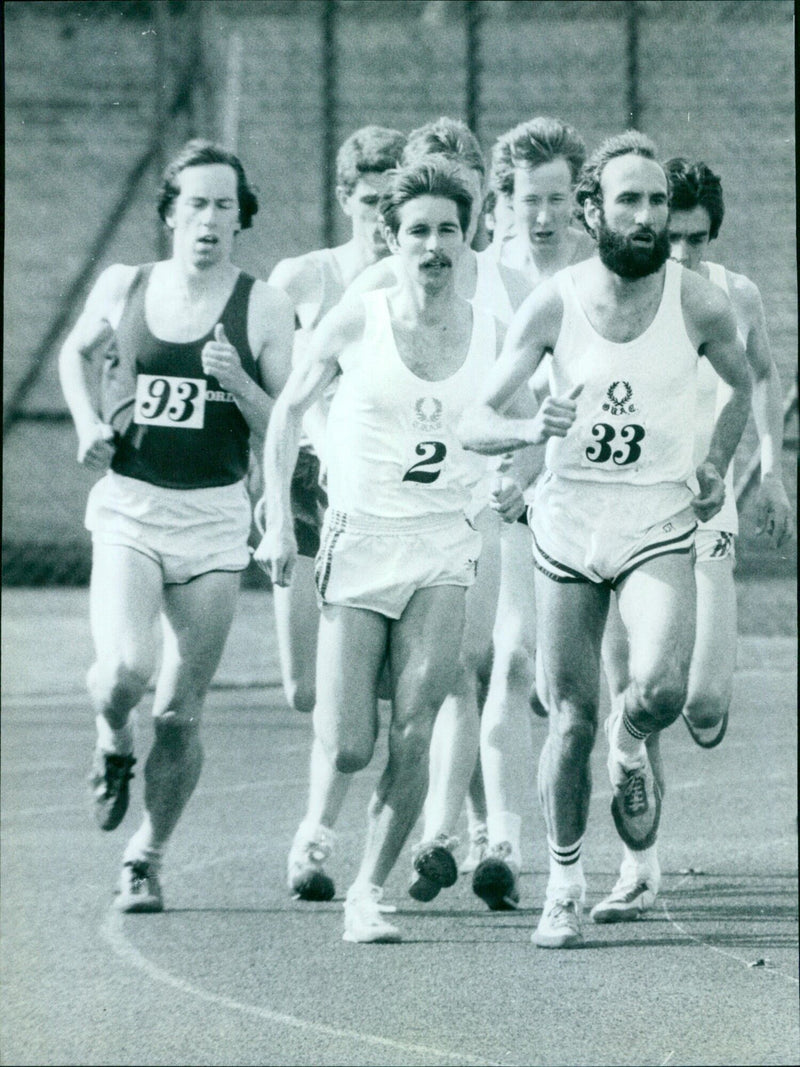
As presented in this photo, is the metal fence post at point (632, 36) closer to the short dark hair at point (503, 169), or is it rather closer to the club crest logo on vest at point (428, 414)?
the short dark hair at point (503, 169)

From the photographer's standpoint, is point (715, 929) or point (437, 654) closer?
point (437, 654)

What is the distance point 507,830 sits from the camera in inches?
231

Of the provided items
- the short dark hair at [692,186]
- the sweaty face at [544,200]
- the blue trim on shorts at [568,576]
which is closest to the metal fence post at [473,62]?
the sweaty face at [544,200]

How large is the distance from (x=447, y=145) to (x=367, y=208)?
60cm

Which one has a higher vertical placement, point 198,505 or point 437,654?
point 198,505

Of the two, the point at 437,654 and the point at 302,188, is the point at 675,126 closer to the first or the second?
the point at 302,188

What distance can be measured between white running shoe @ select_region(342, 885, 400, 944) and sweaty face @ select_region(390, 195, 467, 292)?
1.58 m

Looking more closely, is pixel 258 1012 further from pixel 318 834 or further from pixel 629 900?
pixel 629 900

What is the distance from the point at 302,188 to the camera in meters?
12.9

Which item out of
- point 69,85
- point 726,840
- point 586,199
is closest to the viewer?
point 586,199

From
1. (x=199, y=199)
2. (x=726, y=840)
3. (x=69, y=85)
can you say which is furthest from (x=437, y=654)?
(x=69, y=85)

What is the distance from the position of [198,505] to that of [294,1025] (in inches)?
64.4

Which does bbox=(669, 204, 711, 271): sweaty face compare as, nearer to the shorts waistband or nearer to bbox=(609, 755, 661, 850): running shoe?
the shorts waistband

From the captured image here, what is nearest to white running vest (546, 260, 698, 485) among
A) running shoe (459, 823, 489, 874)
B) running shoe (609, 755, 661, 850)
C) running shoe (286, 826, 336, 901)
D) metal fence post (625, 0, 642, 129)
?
running shoe (609, 755, 661, 850)
